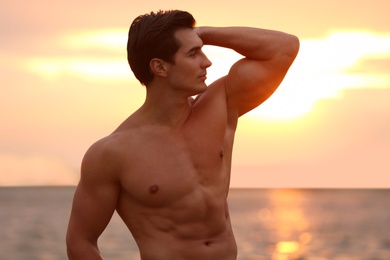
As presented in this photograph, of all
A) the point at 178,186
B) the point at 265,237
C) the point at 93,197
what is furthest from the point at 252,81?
the point at 265,237

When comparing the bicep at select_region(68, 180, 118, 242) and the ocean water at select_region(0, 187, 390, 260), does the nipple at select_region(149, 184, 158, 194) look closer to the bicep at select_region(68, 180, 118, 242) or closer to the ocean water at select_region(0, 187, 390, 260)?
the bicep at select_region(68, 180, 118, 242)

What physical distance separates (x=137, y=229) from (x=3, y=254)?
26052mm

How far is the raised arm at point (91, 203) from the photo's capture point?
6.79 m

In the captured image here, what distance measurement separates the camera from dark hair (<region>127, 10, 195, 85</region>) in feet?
22.0

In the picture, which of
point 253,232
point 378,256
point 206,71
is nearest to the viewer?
point 206,71

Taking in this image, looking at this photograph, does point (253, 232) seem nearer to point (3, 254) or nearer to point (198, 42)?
point (3, 254)

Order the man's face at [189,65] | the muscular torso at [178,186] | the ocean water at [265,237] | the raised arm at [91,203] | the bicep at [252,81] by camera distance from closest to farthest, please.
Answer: the man's face at [189,65] < the raised arm at [91,203] < the muscular torso at [178,186] < the bicep at [252,81] < the ocean water at [265,237]

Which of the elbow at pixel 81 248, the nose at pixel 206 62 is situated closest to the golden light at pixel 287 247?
the elbow at pixel 81 248

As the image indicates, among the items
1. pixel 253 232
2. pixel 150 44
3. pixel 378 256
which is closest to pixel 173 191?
pixel 150 44

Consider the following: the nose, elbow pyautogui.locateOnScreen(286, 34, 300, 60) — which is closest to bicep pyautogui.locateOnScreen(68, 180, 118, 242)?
the nose

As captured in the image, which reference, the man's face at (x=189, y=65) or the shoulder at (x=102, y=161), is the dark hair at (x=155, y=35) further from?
the shoulder at (x=102, y=161)

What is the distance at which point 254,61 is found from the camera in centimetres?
706

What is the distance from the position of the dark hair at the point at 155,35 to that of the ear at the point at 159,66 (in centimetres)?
2

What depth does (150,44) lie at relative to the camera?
6.74 metres
